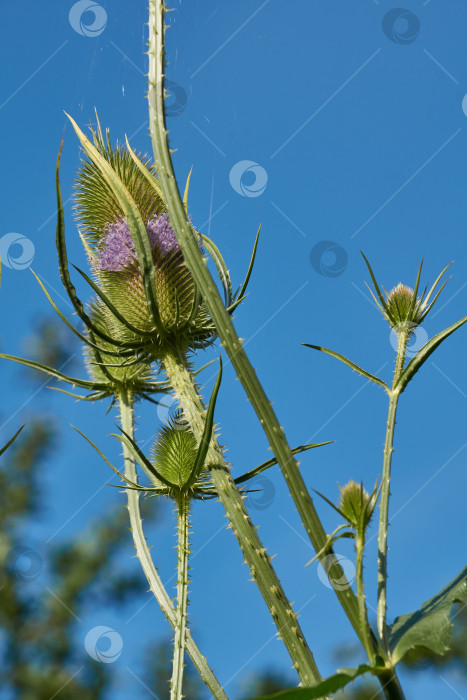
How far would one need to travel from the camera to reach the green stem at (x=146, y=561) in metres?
1.47

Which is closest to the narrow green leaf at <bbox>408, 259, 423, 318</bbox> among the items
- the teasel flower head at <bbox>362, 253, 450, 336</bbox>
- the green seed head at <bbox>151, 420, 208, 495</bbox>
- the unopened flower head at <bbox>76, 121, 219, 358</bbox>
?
the teasel flower head at <bbox>362, 253, 450, 336</bbox>

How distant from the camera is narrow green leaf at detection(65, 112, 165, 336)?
52.8 inches

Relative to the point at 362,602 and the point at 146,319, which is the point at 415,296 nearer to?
the point at 362,602

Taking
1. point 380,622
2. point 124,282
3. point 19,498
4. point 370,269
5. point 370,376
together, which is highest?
point 19,498

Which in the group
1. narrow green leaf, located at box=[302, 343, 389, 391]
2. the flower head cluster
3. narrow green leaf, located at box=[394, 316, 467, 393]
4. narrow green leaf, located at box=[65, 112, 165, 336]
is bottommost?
narrow green leaf, located at box=[394, 316, 467, 393]

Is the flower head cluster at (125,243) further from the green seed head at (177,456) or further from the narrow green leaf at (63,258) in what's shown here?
the green seed head at (177,456)

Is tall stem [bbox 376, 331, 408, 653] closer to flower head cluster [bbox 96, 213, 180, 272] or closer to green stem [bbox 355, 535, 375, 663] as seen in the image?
green stem [bbox 355, 535, 375, 663]

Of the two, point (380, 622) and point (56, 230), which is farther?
point (56, 230)

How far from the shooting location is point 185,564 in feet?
5.59

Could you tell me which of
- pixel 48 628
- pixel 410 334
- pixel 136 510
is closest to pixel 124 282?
pixel 136 510

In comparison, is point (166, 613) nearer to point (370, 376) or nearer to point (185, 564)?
point (185, 564)

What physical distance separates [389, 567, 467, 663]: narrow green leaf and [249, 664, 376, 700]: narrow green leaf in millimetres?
131

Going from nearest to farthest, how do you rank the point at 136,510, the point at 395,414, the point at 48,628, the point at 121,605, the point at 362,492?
1. the point at 362,492
2. the point at 395,414
3. the point at 136,510
4. the point at 48,628
5. the point at 121,605

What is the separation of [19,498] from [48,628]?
8.72 ft
